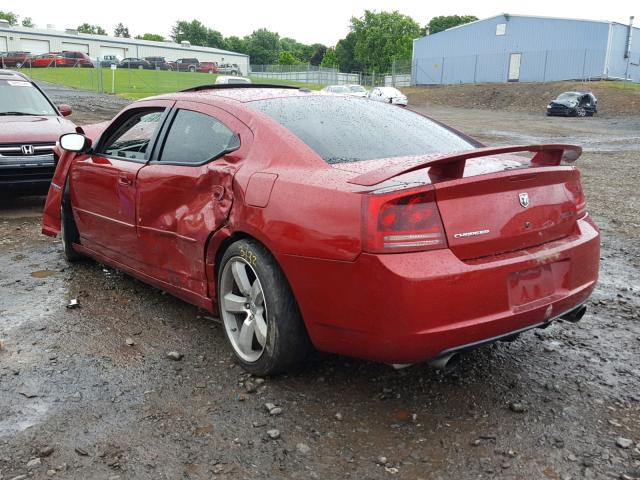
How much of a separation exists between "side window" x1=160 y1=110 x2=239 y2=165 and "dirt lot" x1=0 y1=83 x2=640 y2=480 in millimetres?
1124

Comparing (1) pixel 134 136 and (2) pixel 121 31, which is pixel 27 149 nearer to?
(1) pixel 134 136

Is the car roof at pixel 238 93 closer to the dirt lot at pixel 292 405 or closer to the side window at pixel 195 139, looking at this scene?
the side window at pixel 195 139

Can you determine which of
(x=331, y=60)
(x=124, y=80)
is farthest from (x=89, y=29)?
(x=124, y=80)

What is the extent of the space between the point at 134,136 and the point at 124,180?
444 mm

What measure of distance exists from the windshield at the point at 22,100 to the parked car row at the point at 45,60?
48006 millimetres

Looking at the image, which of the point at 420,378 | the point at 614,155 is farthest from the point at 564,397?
the point at 614,155

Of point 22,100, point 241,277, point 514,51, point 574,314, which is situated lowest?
point 574,314

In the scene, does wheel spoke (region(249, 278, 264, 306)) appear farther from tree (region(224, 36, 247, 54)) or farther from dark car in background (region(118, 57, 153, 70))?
tree (region(224, 36, 247, 54))

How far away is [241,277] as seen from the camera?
345 centimetres

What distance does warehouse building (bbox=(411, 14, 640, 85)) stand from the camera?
1802 inches

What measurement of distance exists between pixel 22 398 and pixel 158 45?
92755mm

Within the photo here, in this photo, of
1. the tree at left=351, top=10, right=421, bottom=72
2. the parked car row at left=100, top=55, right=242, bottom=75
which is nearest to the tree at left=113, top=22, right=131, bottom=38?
the tree at left=351, top=10, right=421, bottom=72

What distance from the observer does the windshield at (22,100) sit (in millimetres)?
8812

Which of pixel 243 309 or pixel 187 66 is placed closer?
pixel 243 309
